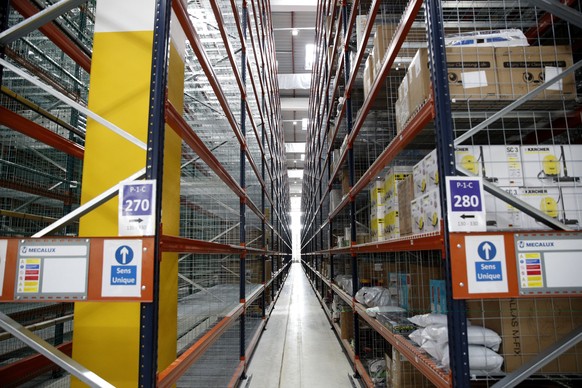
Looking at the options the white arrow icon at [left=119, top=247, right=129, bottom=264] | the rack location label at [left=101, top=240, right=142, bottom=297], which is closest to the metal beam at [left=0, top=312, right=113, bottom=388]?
the rack location label at [left=101, top=240, right=142, bottom=297]

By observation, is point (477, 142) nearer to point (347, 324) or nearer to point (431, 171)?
point (431, 171)

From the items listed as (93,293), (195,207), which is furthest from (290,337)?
(93,293)

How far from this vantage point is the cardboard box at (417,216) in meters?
2.31

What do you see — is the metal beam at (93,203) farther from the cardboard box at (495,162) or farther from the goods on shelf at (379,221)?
the goods on shelf at (379,221)

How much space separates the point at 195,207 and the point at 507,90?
344 cm

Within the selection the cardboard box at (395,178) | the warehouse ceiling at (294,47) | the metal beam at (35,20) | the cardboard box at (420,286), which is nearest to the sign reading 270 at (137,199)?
the metal beam at (35,20)

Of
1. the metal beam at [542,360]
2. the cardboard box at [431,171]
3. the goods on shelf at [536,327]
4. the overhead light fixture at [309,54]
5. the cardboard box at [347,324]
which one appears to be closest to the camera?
the metal beam at [542,360]

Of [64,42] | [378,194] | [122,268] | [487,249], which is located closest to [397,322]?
[378,194]

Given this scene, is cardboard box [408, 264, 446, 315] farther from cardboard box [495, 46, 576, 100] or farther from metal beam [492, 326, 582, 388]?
metal beam [492, 326, 582, 388]

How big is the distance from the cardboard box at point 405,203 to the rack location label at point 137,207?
1782 mm

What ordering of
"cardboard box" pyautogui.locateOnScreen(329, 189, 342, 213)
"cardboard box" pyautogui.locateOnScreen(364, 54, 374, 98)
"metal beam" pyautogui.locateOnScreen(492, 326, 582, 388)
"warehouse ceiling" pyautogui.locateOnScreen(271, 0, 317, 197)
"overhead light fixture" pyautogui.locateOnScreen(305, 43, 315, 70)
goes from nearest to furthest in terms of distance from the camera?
1. "metal beam" pyautogui.locateOnScreen(492, 326, 582, 388)
2. "cardboard box" pyautogui.locateOnScreen(364, 54, 374, 98)
3. "cardboard box" pyautogui.locateOnScreen(329, 189, 342, 213)
4. "warehouse ceiling" pyautogui.locateOnScreen(271, 0, 317, 197)
5. "overhead light fixture" pyautogui.locateOnScreen(305, 43, 315, 70)

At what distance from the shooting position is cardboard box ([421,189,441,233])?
2.04 m

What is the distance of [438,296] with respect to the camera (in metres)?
2.64

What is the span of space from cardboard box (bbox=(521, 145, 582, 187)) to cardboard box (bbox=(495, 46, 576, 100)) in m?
0.31
